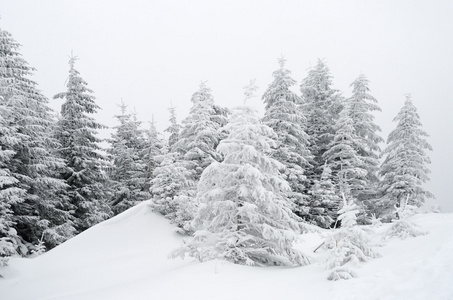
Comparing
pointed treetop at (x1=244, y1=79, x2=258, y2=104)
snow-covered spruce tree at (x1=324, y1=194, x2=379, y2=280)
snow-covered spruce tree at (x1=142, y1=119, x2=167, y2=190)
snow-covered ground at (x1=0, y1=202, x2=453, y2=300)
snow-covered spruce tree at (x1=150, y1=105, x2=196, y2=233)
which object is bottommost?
snow-covered ground at (x1=0, y1=202, x2=453, y2=300)

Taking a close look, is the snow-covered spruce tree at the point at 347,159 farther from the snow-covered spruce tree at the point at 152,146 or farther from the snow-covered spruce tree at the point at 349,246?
the snow-covered spruce tree at the point at 152,146

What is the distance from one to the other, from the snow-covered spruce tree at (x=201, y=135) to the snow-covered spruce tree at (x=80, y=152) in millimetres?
6182

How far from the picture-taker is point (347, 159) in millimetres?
22078

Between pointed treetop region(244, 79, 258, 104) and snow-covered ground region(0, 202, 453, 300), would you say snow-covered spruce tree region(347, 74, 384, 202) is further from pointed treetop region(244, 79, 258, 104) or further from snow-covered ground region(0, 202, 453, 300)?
pointed treetop region(244, 79, 258, 104)

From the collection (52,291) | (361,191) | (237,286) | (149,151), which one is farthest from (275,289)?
(149,151)

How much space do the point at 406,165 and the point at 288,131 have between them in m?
9.46

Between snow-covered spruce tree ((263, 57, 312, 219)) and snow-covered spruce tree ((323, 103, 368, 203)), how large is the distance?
2289mm

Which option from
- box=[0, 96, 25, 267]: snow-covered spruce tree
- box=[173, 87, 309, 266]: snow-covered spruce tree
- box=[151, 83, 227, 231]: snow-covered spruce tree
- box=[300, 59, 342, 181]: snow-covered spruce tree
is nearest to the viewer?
box=[173, 87, 309, 266]: snow-covered spruce tree

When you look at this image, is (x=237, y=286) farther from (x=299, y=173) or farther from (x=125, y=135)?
(x=125, y=135)

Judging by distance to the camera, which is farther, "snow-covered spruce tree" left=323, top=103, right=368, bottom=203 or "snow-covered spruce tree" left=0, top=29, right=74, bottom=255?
"snow-covered spruce tree" left=323, top=103, right=368, bottom=203

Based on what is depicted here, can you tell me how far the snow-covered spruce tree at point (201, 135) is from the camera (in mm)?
20859

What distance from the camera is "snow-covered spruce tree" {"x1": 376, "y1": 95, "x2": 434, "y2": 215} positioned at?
21.5m

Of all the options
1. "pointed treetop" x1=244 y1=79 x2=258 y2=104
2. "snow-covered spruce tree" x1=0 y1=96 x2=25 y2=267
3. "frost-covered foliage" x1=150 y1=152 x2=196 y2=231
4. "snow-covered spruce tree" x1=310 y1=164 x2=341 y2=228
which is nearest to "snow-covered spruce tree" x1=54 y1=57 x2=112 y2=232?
"snow-covered spruce tree" x1=0 y1=96 x2=25 y2=267

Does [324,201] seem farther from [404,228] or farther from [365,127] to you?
[404,228]
